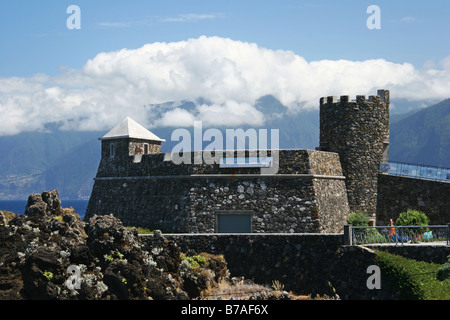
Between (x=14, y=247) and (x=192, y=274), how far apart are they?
27.2 ft

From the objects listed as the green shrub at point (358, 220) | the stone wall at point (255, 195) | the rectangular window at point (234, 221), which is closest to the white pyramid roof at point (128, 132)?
the stone wall at point (255, 195)

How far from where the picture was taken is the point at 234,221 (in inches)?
1417

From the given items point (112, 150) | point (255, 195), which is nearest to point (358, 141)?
point (255, 195)

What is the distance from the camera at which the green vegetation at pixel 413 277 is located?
26406 millimetres

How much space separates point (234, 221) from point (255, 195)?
191 centimetres

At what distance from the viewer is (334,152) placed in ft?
133

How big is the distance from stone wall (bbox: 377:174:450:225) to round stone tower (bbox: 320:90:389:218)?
605 millimetres

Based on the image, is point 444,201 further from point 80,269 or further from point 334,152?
point 80,269

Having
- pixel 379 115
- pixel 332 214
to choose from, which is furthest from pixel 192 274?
pixel 379 115

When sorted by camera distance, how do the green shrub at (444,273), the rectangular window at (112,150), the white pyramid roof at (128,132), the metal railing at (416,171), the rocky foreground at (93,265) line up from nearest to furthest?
1. the rocky foreground at (93,265)
2. the green shrub at (444,273)
3. the metal railing at (416,171)
4. the white pyramid roof at (128,132)
5. the rectangular window at (112,150)

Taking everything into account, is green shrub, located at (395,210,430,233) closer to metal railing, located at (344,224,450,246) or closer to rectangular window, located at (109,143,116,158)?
metal railing, located at (344,224,450,246)

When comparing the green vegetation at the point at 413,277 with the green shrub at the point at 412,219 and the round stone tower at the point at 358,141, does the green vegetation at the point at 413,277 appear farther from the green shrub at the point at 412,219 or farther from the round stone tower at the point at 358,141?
the round stone tower at the point at 358,141

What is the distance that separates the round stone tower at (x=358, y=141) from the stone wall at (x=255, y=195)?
1356 millimetres
